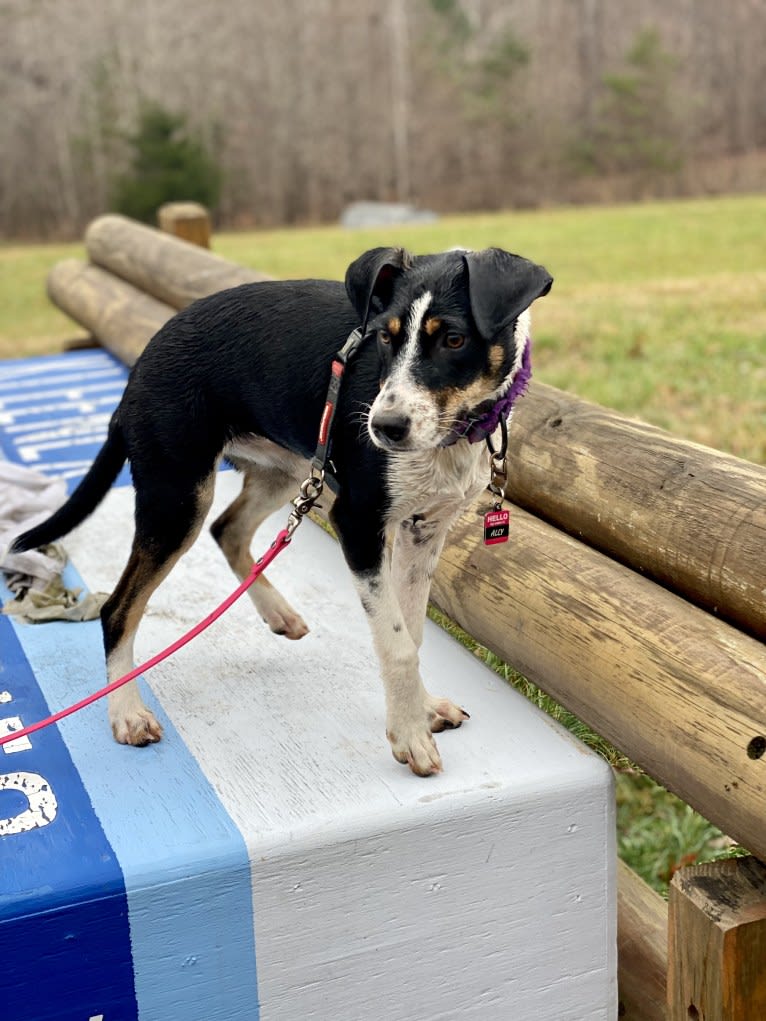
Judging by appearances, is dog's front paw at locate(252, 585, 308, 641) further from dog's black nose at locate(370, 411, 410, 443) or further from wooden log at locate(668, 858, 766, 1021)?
wooden log at locate(668, 858, 766, 1021)

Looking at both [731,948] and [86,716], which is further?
[86,716]

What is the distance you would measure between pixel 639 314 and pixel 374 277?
850cm

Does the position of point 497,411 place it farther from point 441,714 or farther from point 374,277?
point 441,714

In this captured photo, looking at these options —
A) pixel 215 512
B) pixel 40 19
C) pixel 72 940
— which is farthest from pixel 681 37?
pixel 72 940

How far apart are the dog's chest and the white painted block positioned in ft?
2.01

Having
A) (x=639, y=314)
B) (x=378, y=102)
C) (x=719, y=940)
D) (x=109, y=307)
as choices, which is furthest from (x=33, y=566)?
(x=378, y=102)

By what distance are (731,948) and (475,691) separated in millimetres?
1066

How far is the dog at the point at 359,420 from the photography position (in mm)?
2490

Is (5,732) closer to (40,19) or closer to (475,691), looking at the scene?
(475,691)

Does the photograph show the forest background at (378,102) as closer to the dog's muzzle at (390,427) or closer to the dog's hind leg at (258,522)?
the dog's hind leg at (258,522)

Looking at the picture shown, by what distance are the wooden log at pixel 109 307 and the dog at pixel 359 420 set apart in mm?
3464

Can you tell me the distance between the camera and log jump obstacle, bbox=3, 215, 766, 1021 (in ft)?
8.09

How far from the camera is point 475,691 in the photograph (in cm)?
330

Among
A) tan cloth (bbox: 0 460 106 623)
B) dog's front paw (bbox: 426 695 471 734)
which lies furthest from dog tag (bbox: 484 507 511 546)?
tan cloth (bbox: 0 460 106 623)
